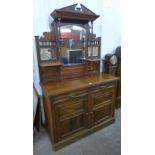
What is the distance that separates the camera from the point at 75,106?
6.15 feet

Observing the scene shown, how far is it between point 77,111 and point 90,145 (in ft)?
1.73

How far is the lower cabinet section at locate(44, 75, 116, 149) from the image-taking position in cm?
174

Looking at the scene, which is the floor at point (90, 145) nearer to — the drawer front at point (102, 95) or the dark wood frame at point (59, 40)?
the drawer front at point (102, 95)

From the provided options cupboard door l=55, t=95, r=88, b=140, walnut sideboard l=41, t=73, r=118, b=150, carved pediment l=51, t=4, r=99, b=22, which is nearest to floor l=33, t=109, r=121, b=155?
walnut sideboard l=41, t=73, r=118, b=150

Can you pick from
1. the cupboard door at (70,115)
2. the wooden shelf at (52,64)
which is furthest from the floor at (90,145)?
the wooden shelf at (52,64)

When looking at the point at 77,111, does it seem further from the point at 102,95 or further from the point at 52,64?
the point at 52,64

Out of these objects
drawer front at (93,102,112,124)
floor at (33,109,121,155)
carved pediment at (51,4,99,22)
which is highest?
carved pediment at (51,4,99,22)

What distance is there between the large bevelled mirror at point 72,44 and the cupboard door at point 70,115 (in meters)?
0.63

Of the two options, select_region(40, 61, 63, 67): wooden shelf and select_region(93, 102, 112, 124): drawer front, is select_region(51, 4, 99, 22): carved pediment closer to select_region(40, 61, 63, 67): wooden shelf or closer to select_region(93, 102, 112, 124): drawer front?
select_region(40, 61, 63, 67): wooden shelf

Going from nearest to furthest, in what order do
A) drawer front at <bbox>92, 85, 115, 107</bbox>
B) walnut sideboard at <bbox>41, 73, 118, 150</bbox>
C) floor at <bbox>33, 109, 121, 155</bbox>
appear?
walnut sideboard at <bbox>41, 73, 118, 150</bbox>
floor at <bbox>33, 109, 121, 155</bbox>
drawer front at <bbox>92, 85, 115, 107</bbox>

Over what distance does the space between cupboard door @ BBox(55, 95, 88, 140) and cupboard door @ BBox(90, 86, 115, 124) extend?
18cm

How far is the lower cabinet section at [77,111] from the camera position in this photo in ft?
5.72
